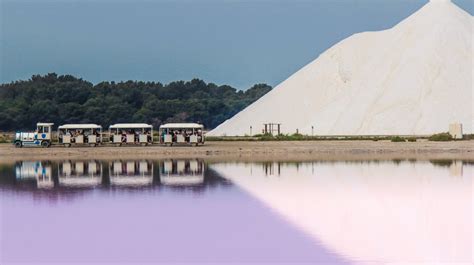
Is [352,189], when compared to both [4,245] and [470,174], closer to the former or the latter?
[470,174]

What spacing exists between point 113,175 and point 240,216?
14.1 metres

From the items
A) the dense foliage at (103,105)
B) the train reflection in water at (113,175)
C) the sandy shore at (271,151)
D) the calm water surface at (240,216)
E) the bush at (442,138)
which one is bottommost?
the calm water surface at (240,216)

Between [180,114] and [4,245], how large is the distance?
82420 mm

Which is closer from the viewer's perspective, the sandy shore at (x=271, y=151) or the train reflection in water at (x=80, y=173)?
the train reflection in water at (x=80, y=173)

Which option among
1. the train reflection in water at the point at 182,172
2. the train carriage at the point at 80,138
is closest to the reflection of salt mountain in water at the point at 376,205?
the train reflection in water at the point at 182,172

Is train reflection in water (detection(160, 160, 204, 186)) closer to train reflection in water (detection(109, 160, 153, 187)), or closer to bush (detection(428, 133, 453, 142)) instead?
train reflection in water (detection(109, 160, 153, 187))

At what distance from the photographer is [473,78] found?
71.0 metres

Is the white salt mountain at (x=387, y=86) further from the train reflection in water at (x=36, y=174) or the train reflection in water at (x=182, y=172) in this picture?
the train reflection in water at (x=36, y=174)

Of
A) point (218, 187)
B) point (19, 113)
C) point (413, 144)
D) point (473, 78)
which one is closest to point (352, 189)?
point (218, 187)

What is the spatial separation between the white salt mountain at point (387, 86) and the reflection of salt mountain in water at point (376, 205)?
2919 centimetres

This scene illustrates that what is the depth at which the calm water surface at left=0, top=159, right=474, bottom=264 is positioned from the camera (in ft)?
56.5

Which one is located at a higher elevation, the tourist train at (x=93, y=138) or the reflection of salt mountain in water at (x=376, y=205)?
the tourist train at (x=93, y=138)

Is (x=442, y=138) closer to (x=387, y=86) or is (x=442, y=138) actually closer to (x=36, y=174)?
(x=387, y=86)

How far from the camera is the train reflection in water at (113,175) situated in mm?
30891
